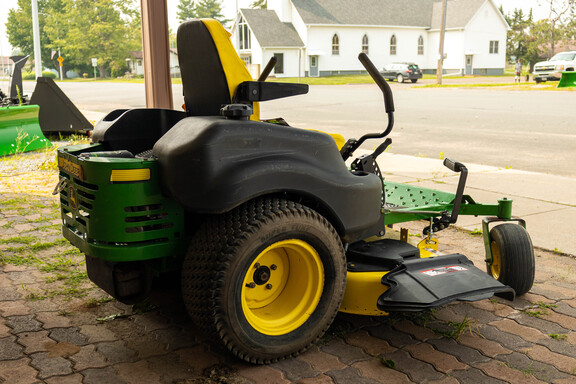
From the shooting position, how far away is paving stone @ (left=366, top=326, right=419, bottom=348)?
279 centimetres

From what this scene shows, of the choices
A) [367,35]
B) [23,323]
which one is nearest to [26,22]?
[367,35]

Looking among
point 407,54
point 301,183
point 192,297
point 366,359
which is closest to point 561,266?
point 366,359

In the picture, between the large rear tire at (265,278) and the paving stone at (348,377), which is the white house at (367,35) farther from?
the paving stone at (348,377)

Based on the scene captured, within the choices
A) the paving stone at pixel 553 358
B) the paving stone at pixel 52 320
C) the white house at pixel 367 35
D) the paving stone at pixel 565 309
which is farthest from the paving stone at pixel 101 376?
the white house at pixel 367 35

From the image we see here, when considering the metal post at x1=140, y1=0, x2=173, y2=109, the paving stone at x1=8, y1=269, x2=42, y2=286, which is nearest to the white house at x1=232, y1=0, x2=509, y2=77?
the metal post at x1=140, y1=0, x2=173, y2=109

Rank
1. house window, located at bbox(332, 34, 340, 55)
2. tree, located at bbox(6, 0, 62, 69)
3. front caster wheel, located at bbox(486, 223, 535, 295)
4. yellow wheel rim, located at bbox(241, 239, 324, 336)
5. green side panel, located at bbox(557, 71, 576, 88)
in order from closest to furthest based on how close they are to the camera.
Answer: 1. yellow wheel rim, located at bbox(241, 239, 324, 336)
2. front caster wheel, located at bbox(486, 223, 535, 295)
3. green side panel, located at bbox(557, 71, 576, 88)
4. tree, located at bbox(6, 0, 62, 69)
5. house window, located at bbox(332, 34, 340, 55)

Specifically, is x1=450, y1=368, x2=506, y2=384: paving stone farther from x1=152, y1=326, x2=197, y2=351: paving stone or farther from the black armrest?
the black armrest

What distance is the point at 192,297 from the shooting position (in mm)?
2449

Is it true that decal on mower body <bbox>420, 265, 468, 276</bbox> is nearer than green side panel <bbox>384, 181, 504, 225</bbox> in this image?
Yes

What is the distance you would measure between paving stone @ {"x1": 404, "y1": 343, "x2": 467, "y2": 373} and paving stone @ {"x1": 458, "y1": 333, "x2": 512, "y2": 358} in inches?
6.4

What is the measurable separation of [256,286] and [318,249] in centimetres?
32

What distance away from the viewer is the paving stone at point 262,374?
2436mm

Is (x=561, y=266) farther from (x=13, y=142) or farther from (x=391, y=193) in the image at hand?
(x=13, y=142)

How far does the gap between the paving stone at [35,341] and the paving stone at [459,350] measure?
1.72 meters
